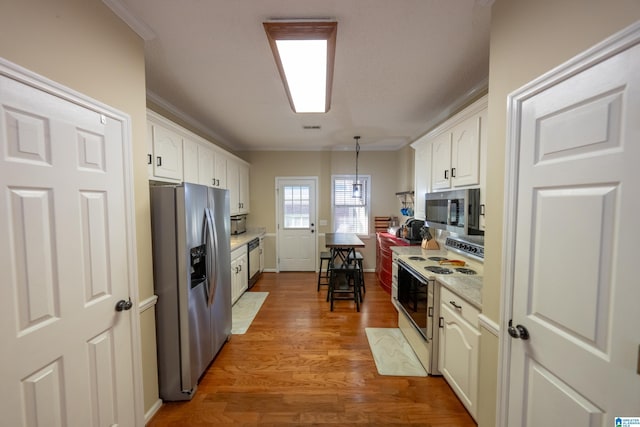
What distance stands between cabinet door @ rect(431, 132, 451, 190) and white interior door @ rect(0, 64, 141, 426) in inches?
105

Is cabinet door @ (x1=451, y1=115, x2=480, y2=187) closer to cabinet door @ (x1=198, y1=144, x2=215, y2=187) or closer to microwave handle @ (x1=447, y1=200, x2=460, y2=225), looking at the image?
microwave handle @ (x1=447, y1=200, x2=460, y2=225)

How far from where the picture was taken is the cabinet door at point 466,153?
194cm

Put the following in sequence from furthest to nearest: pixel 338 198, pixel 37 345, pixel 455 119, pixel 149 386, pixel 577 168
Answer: pixel 338 198 < pixel 455 119 < pixel 149 386 < pixel 37 345 < pixel 577 168

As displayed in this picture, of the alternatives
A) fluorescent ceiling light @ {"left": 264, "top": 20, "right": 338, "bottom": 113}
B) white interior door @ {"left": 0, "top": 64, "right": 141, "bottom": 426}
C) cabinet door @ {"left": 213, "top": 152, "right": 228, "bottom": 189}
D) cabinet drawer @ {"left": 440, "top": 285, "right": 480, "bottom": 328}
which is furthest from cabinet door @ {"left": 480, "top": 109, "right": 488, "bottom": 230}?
cabinet door @ {"left": 213, "top": 152, "right": 228, "bottom": 189}

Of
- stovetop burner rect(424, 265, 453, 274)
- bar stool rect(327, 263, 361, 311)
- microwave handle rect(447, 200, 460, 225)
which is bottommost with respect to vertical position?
bar stool rect(327, 263, 361, 311)

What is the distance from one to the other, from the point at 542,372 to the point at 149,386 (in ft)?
7.73

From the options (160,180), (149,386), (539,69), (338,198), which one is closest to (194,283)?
(149,386)

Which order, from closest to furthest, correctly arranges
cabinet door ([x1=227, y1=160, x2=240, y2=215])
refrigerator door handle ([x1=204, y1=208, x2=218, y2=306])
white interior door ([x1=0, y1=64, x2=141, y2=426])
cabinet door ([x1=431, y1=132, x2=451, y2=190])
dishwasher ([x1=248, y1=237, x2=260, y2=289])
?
white interior door ([x1=0, y1=64, x2=141, y2=426]) < refrigerator door handle ([x1=204, y1=208, x2=218, y2=306]) < cabinet door ([x1=431, y1=132, x2=451, y2=190]) < cabinet door ([x1=227, y1=160, x2=240, y2=215]) < dishwasher ([x1=248, y1=237, x2=260, y2=289])

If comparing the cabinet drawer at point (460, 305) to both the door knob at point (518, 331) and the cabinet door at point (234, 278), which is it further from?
the cabinet door at point (234, 278)

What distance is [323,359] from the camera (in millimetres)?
2271

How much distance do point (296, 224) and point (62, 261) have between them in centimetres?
407

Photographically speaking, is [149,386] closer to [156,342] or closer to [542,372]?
[156,342]

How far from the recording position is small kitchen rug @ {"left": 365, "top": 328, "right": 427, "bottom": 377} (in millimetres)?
2105

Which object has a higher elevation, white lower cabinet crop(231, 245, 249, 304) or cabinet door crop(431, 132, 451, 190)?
cabinet door crop(431, 132, 451, 190)
